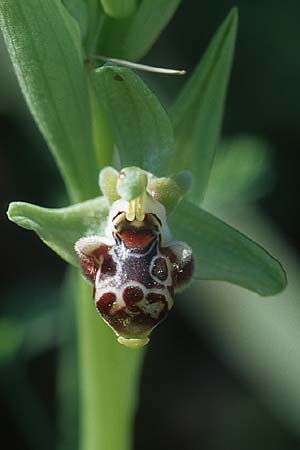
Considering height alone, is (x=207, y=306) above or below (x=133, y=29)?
below

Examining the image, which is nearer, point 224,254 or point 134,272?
point 134,272

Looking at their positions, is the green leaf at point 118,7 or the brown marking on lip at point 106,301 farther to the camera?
the green leaf at point 118,7

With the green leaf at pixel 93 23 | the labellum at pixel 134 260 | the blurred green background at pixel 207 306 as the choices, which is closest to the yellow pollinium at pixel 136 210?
the labellum at pixel 134 260

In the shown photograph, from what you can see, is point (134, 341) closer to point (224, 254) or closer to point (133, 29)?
point (224, 254)

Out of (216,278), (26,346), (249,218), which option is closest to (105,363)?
(216,278)

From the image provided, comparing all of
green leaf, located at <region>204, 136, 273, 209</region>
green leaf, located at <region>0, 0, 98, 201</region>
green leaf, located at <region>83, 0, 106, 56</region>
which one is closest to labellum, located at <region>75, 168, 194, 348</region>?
green leaf, located at <region>0, 0, 98, 201</region>

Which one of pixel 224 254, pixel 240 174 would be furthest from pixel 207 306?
pixel 224 254

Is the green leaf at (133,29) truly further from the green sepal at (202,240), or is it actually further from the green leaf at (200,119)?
the green sepal at (202,240)

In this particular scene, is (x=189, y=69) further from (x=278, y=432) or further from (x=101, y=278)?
(x=101, y=278)
